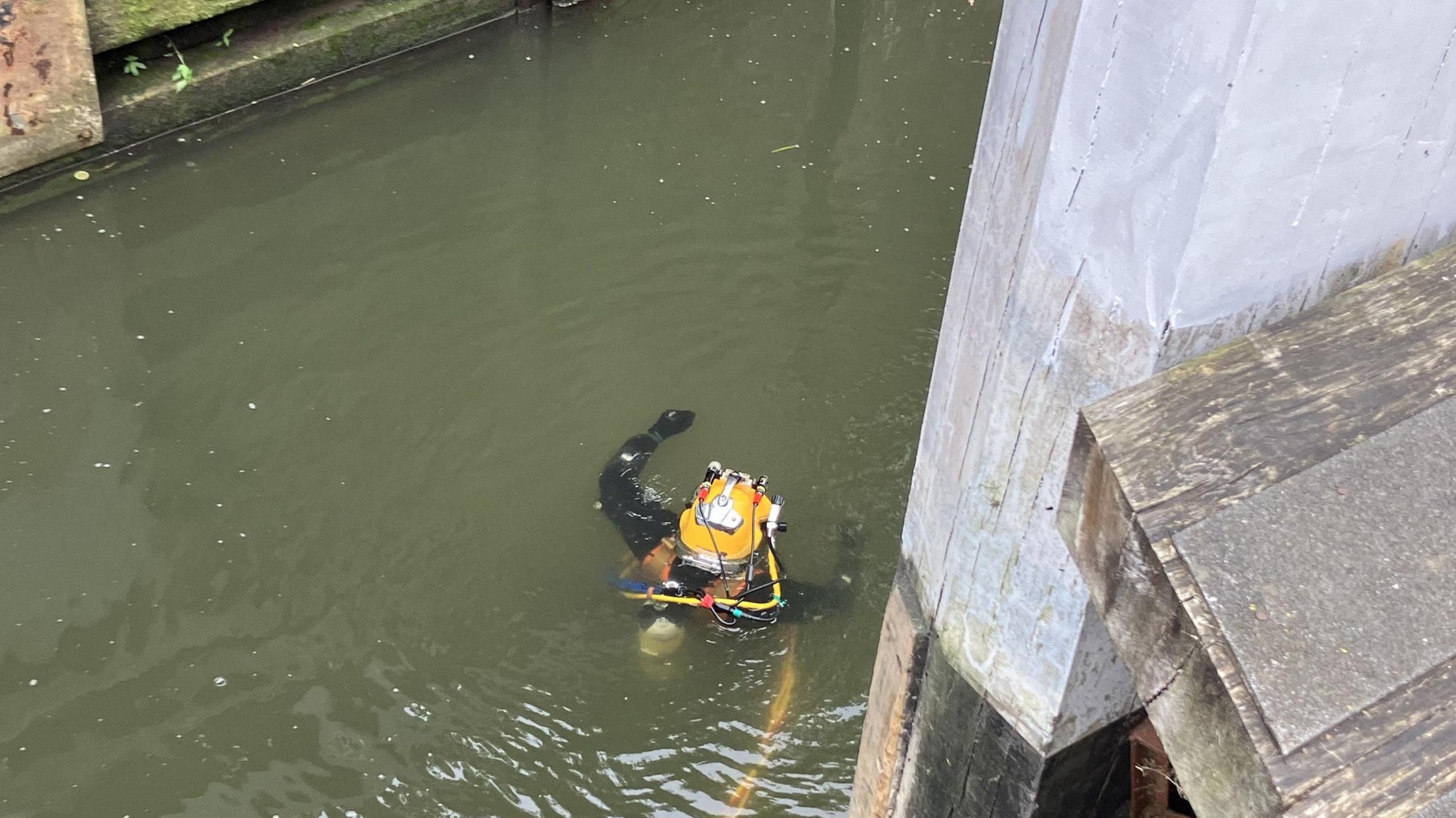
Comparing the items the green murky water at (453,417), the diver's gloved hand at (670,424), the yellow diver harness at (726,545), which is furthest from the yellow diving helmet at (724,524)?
the diver's gloved hand at (670,424)

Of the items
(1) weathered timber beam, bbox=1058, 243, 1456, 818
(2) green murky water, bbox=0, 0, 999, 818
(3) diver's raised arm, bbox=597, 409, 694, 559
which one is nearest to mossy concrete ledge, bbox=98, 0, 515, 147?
(2) green murky water, bbox=0, 0, 999, 818

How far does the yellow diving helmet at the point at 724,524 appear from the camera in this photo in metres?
4.55

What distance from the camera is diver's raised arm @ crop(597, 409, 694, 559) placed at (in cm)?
501

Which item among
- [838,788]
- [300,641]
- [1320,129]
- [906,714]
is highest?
[1320,129]

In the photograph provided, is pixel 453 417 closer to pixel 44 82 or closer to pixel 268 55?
pixel 44 82

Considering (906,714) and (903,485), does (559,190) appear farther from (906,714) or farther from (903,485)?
(906,714)

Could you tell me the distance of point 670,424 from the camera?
Answer: 5.50 metres

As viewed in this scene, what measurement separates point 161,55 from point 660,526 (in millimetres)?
4547

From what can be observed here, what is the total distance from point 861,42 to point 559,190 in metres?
2.96

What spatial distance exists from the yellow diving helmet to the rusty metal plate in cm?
435

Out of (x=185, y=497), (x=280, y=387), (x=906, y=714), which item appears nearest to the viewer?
(x=906, y=714)

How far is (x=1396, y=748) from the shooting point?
835 millimetres

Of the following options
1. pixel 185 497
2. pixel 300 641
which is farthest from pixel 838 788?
pixel 185 497

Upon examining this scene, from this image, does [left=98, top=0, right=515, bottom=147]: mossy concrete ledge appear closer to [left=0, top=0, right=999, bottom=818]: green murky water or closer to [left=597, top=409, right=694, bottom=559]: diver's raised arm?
[left=0, top=0, right=999, bottom=818]: green murky water
